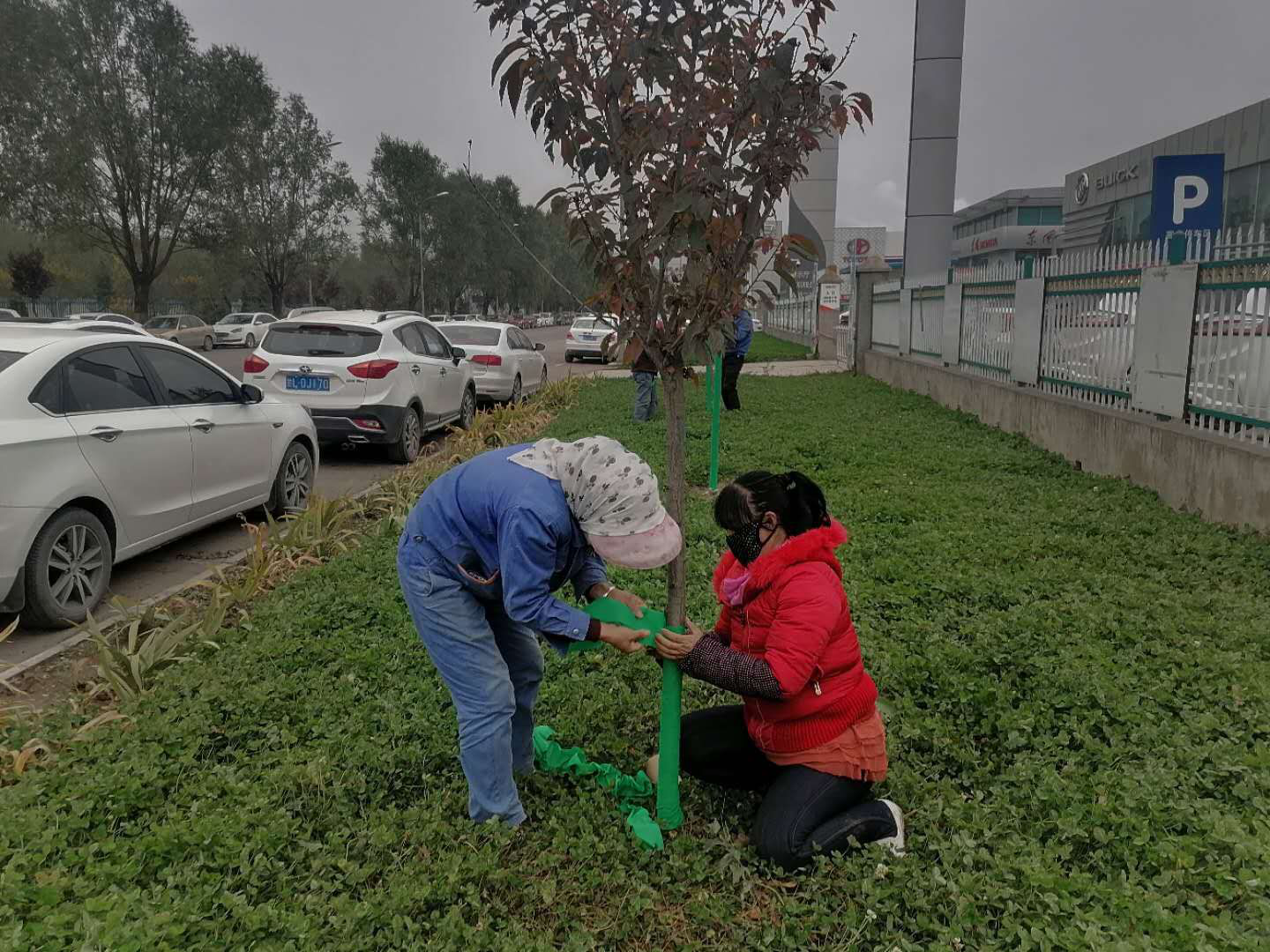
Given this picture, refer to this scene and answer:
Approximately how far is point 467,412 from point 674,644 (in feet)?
31.7

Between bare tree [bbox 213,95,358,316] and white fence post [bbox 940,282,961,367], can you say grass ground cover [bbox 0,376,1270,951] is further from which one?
bare tree [bbox 213,95,358,316]

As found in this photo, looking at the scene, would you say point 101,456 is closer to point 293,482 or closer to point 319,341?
point 293,482

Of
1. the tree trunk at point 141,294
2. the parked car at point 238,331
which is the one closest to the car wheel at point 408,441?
the parked car at point 238,331

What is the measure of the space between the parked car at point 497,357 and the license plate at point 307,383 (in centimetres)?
430

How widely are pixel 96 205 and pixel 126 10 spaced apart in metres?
6.45

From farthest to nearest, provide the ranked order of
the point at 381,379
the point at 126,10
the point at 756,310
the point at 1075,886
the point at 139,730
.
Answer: the point at 126,10 → the point at 381,379 → the point at 139,730 → the point at 756,310 → the point at 1075,886

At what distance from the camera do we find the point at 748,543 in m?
2.90

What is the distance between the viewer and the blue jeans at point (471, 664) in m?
2.76

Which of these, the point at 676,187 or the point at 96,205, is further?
the point at 96,205

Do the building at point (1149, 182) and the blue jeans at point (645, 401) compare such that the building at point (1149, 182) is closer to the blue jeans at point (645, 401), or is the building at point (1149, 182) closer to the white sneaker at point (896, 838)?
the blue jeans at point (645, 401)

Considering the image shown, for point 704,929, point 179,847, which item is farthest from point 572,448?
point 179,847

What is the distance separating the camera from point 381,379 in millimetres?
9344

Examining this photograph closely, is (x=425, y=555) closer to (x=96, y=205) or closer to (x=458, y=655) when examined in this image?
(x=458, y=655)

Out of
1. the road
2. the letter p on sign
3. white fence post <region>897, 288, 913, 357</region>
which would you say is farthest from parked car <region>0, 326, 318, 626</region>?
white fence post <region>897, 288, 913, 357</region>
